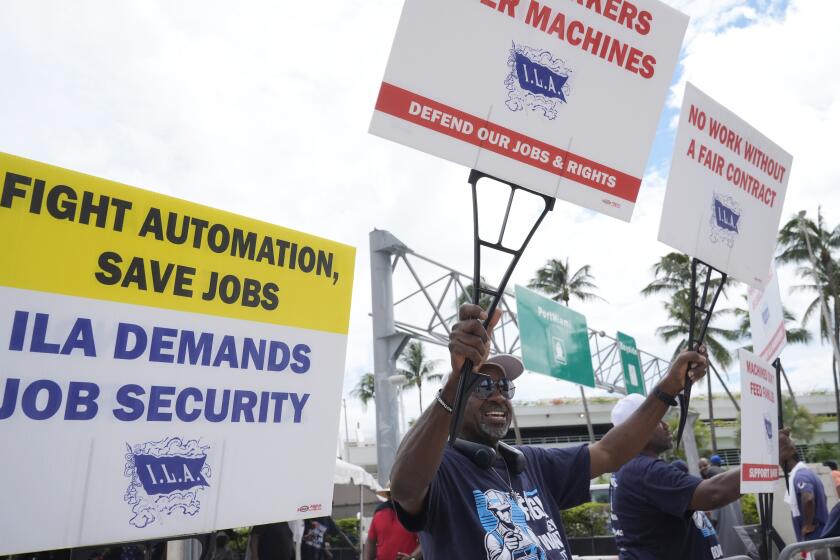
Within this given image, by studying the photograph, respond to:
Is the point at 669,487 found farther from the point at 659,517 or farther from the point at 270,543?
A: the point at 270,543

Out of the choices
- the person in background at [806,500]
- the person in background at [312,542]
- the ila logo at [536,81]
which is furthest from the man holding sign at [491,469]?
the person in background at [312,542]

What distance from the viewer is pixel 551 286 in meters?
37.7

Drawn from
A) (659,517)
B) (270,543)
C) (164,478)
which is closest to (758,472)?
(659,517)

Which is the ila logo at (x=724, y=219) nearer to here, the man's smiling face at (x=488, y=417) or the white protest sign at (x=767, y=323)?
the white protest sign at (x=767, y=323)

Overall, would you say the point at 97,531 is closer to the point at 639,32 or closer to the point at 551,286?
the point at 639,32

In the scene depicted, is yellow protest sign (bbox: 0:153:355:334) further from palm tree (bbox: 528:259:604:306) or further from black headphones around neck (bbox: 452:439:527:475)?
palm tree (bbox: 528:259:604:306)

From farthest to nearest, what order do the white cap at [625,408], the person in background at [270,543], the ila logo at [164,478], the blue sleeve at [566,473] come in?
the person in background at [270,543] < the white cap at [625,408] < the blue sleeve at [566,473] < the ila logo at [164,478]

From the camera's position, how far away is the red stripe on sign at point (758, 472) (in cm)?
286

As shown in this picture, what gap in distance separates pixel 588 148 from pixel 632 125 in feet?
0.80

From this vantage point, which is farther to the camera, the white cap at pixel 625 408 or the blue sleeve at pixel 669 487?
the white cap at pixel 625 408

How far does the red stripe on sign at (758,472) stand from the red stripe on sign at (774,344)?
89cm

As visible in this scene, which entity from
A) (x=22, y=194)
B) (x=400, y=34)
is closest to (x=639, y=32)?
(x=400, y=34)

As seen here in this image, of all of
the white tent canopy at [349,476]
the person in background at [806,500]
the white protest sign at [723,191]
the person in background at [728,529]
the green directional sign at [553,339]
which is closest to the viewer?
the white protest sign at [723,191]

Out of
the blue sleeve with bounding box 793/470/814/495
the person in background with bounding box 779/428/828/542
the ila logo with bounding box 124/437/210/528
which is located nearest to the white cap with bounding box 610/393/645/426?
the person in background with bounding box 779/428/828/542
